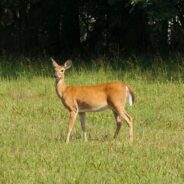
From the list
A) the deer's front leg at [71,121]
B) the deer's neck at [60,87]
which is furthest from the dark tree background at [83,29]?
the deer's front leg at [71,121]

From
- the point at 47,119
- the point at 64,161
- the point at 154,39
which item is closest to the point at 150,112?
the point at 47,119

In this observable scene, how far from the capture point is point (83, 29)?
23516mm

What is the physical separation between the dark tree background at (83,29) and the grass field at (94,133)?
362 centimetres

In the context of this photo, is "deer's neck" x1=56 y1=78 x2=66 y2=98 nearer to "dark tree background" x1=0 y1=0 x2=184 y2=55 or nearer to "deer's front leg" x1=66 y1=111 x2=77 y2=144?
"deer's front leg" x1=66 y1=111 x2=77 y2=144

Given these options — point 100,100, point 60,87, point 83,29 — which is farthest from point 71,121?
point 83,29

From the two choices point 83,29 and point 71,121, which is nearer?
point 71,121

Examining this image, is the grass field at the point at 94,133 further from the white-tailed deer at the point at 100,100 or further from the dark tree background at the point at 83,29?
the dark tree background at the point at 83,29

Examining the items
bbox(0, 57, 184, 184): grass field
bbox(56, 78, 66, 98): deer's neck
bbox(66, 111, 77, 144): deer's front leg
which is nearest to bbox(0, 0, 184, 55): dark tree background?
bbox(0, 57, 184, 184): grass field

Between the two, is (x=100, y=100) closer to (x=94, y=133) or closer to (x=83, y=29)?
(x=94, y=133)

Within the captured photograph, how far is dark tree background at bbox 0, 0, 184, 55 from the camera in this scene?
19.9 meters

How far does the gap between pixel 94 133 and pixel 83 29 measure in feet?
46.2

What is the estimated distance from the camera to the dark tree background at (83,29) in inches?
783

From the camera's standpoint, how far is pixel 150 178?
275 inches

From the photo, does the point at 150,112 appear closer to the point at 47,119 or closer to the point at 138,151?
the point at 47,119
